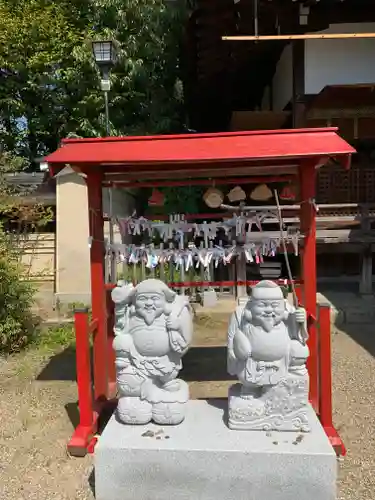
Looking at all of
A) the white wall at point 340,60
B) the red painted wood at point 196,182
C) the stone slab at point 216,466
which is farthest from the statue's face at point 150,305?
the white wall at point 340,60

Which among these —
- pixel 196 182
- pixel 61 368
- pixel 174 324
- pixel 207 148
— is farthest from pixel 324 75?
pixel 174 324

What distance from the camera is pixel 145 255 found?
4035mm

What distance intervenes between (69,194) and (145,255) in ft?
17.8

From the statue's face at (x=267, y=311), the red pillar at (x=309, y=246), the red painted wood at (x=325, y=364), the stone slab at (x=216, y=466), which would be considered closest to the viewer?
the stone slab at (x=216, y=466)

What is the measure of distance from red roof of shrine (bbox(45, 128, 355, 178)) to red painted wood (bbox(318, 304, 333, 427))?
1.22 m

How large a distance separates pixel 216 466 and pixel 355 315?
5.23 m

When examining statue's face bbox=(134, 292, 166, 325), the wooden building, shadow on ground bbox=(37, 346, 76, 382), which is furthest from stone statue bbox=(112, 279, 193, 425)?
the wooden building

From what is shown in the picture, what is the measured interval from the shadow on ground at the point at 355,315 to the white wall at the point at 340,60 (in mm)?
3983

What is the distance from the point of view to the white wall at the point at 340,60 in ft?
27.9

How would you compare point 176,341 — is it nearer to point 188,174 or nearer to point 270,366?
point 270,366

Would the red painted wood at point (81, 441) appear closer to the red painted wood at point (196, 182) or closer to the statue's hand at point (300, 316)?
the statue's hand at point (300, 316)

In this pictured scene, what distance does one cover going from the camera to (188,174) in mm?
4270

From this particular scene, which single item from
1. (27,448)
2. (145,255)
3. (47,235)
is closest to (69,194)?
(47,235)

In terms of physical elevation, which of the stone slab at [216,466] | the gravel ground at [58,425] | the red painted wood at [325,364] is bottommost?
the gravel ground at [58,425]
